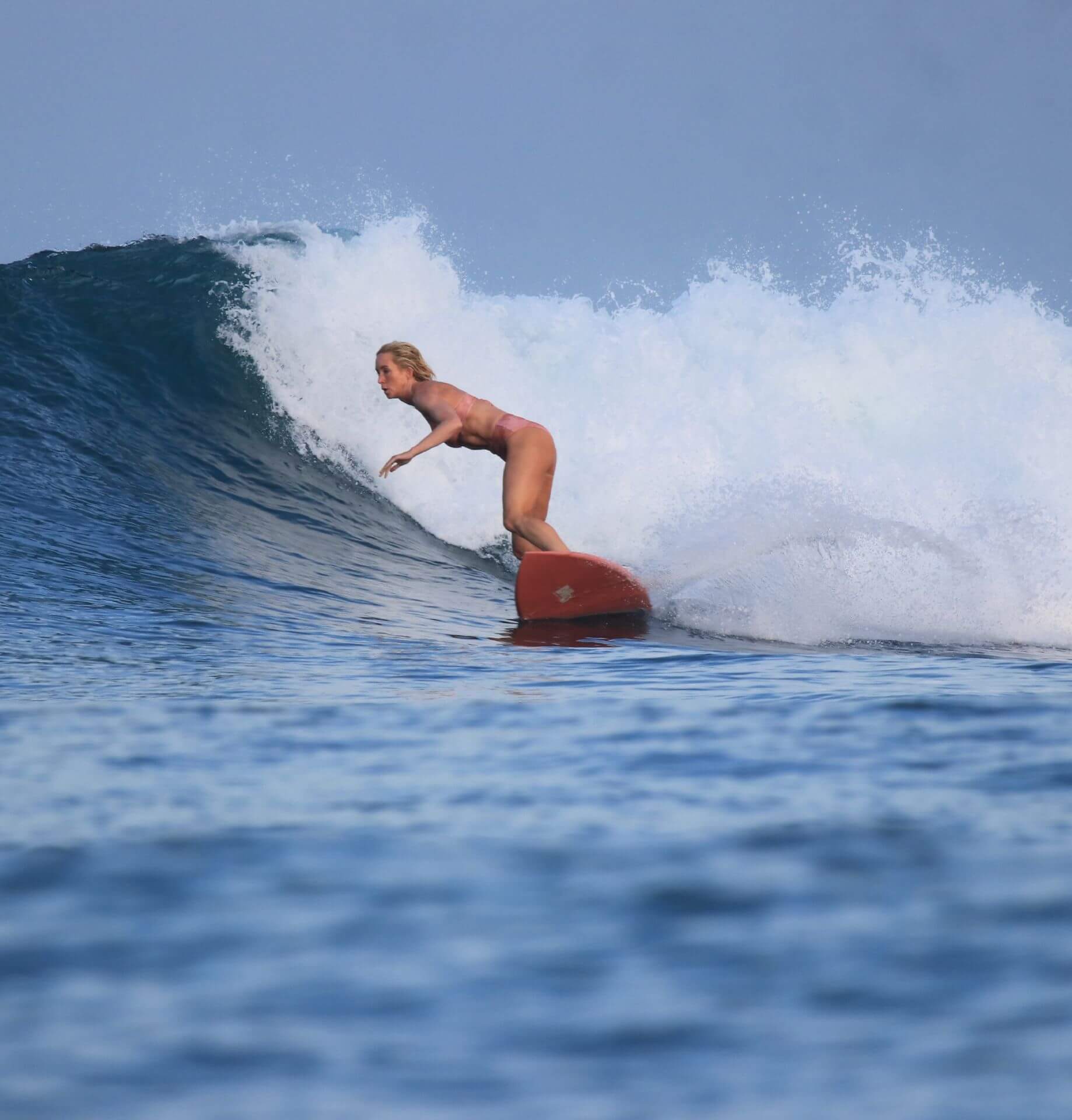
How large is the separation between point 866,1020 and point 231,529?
21.9 ft

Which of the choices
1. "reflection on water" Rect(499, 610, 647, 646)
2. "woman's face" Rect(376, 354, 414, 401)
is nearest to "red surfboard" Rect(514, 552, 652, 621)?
"reflection on water" Rect(499, 610, 647, 646)

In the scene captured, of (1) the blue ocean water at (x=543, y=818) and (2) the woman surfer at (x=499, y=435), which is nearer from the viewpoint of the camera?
(1) the blue ocean water at (x=543, y=818)

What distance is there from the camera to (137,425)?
9.33 meters

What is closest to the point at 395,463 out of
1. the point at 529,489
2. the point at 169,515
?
the point at 529,489

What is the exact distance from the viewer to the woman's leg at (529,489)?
6.69 metres

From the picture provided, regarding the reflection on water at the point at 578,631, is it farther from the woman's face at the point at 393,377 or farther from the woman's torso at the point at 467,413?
the woman's face at the point at 393,377

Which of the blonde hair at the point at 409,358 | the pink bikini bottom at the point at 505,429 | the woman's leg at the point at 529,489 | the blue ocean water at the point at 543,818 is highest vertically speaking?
the blonde hair at the point at 409,358

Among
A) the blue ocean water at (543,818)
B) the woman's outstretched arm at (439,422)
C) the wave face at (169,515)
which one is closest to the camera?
the blue ocean water at (543,818)

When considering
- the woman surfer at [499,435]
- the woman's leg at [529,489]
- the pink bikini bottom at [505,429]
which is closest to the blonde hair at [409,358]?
the woman surfer at [499,435]

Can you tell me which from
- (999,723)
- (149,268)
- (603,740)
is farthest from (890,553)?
(149,268)

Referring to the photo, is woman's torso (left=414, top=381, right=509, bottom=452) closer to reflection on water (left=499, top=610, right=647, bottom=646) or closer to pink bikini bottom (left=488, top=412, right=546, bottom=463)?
pink bikini bottom (left=488, top=412, right=546, bottom=463)

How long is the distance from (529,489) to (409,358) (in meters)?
1.00

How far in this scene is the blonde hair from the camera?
6.89 m

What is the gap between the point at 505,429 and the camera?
270 inches
